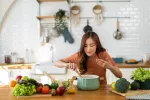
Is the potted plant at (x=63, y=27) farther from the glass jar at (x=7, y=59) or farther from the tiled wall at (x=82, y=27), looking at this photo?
the glass jar at (x=7, y=59)

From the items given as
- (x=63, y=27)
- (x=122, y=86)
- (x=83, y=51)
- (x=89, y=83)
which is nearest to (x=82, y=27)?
(x=63, y=27)

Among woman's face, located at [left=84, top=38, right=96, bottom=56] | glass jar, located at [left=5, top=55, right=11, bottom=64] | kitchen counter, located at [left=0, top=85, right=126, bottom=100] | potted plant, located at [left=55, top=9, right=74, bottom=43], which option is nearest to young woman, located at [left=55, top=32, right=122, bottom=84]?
woman's face, located at [left=84, top=38, right=96, bottom=56]

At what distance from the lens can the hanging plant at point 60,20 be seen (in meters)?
4.44

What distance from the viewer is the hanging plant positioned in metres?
4.44

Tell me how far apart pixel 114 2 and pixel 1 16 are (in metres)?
2.17

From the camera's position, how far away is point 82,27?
458 cm

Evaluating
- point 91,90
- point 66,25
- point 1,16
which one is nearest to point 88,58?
point 91,90

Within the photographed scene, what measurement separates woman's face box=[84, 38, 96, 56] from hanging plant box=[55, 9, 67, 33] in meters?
2.17

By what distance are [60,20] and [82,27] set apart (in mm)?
438

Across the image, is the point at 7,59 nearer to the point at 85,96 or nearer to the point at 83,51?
the point at 83,51

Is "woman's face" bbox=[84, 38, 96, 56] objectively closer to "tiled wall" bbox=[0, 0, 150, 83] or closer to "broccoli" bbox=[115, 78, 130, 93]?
"broccoli" bbox=[115, 78, 130, 93]

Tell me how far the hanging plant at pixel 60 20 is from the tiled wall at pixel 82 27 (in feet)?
0.50

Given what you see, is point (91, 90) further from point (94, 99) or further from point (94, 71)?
point (94, 71)

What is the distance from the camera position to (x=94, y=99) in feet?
5.66
